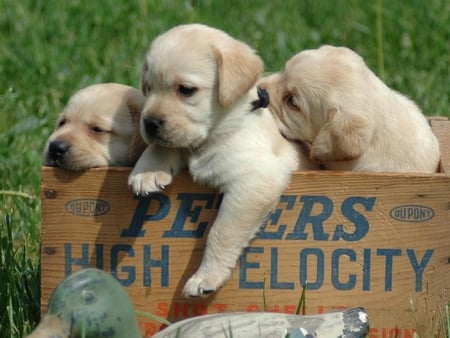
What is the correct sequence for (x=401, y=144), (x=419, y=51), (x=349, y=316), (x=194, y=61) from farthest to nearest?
(x=419, y=51)
(x=401, y=144)
(x=194, y=61)
(x=349, y=316)

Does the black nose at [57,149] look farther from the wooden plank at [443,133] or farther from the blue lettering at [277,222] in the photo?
the wooden plank at [443,133]

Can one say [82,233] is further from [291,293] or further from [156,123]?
[291,293]

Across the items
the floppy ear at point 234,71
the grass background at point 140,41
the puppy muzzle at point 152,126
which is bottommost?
the grass background at point 140,41

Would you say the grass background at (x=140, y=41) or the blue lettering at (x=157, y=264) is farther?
the grass background at (x=140, y=41)

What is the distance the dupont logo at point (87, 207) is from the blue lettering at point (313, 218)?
689 mm

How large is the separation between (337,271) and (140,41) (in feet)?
12.2

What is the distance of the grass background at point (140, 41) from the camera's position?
21.8 ft

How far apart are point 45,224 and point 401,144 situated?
1.45 m

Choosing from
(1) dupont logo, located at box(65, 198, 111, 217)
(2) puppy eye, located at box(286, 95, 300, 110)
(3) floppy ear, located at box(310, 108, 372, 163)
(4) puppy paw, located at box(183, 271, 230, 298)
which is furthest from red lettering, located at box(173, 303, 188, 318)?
(2) puppy eye, located at box(286, 95, 300, 110)

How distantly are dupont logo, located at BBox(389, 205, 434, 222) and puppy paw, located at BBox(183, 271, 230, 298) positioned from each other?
669 mm

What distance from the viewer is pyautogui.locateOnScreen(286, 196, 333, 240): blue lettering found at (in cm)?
418

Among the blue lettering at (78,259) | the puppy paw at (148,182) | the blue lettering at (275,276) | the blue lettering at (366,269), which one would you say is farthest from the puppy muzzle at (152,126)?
the blue lettering at (366,269)

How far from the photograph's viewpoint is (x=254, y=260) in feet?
13.8

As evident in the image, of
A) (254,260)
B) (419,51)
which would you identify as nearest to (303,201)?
(254,260)
